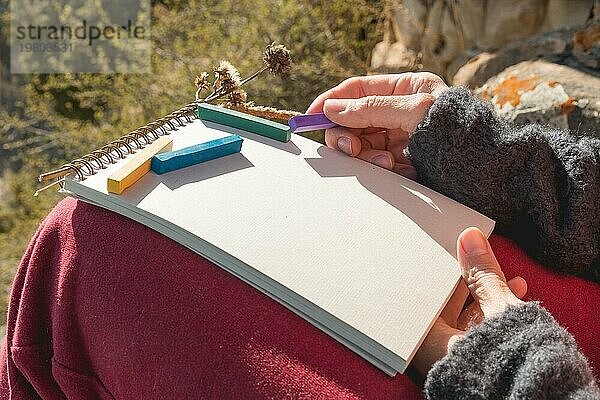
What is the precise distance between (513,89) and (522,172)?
0.50 metres

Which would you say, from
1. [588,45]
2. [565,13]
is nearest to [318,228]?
[588,45]

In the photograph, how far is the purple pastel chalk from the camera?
77 centimetres

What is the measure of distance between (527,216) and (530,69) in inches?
23.7

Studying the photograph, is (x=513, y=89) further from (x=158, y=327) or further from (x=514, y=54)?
(x=158, y=327)

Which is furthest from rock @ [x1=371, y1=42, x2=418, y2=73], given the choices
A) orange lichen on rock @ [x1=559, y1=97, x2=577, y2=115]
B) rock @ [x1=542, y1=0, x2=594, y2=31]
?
orange lichen on rock @ [x1=559, y1=97, x2=577, y2=115]

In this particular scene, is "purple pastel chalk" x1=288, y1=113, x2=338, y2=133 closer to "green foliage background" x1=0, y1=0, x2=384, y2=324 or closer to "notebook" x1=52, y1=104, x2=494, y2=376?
"notebook" x1=52, y1=104, x2=494, y2=376

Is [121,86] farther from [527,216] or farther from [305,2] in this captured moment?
[527,216]

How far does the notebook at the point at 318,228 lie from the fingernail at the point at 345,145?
4cm

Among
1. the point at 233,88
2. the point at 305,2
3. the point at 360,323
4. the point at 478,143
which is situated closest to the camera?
the point at 360,323

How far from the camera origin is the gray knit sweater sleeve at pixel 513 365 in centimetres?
51

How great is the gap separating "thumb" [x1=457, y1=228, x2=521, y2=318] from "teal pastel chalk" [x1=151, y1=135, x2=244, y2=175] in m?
0.25

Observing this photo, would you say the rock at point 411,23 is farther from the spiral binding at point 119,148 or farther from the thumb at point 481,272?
the thumb at point 481,272

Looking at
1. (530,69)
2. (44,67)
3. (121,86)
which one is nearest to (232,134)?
(530,69)

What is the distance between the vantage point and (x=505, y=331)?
0.54 metres
